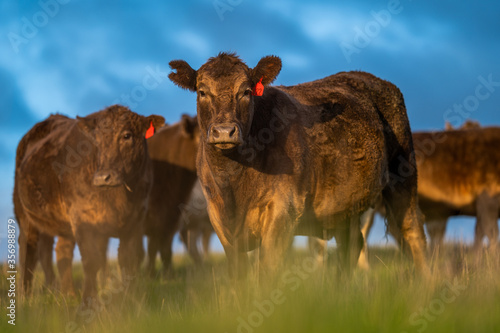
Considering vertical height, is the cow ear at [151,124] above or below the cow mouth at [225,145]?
above

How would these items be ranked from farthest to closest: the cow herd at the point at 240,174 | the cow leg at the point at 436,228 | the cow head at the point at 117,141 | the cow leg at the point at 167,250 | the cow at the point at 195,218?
the cow leg at the point at 436,228 → the cow at the point at 195,218 → the cow leg at the point at 167,250 → the cow head at the point at 117,141 → the cow herd at the point at 240,174

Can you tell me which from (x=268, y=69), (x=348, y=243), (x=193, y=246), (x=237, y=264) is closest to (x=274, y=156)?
(x=268, y=69)

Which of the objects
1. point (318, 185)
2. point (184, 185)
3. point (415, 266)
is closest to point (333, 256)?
point (415, 266)

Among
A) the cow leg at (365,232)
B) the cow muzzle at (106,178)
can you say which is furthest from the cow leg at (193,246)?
the cow muzzle at (106,178)

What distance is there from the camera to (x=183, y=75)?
5.51m

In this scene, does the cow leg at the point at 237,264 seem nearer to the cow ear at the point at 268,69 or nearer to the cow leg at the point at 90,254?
the cow ear at the point at 268,69

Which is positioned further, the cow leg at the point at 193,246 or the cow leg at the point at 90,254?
the cow leg at the point at 193,246

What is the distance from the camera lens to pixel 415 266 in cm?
714

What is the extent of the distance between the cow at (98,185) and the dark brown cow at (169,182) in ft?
8.25

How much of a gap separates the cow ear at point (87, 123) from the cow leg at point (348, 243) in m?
3.38

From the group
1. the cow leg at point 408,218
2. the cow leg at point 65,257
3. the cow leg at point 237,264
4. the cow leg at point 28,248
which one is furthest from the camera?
the cow leg at point 28,248

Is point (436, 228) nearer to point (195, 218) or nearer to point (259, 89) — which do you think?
point (195, 218)

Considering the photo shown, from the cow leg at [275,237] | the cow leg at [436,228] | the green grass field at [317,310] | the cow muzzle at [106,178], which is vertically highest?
the cow muzzle at [106,178]

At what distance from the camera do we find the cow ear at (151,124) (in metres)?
7.49
